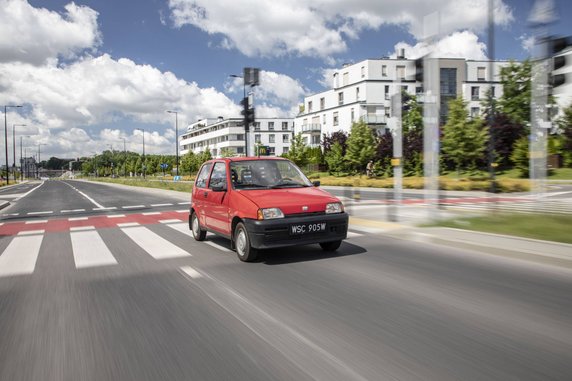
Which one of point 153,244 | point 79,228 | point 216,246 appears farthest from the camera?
point 79,228

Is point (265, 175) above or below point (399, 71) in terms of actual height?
below

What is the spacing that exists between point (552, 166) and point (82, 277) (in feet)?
121

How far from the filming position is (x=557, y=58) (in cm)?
890

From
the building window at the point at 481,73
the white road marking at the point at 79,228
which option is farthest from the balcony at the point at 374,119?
the white road marking at the point at 79,228

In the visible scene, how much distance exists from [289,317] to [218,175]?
4.41m

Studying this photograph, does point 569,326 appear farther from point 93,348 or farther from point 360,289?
point 93,348

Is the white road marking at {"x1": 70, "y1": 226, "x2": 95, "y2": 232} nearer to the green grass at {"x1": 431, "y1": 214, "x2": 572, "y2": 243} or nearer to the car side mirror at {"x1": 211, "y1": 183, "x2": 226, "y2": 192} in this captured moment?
the car side mirror at {"x1": 211, "y1": 183, "x2": 226, "y2": 192}

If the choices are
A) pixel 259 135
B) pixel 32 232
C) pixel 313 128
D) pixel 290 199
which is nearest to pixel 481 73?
pixel 313 128

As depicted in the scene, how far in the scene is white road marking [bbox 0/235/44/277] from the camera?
→ 6613 millimetres

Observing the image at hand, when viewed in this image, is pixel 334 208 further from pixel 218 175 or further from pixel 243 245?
pixel 218 175

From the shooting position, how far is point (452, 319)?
3.93 m

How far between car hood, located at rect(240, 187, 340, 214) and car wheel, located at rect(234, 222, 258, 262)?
52 centimetres

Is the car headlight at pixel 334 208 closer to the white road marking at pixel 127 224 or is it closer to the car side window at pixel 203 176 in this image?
the car side window at pixel 203 176

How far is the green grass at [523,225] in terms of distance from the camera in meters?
7.53
